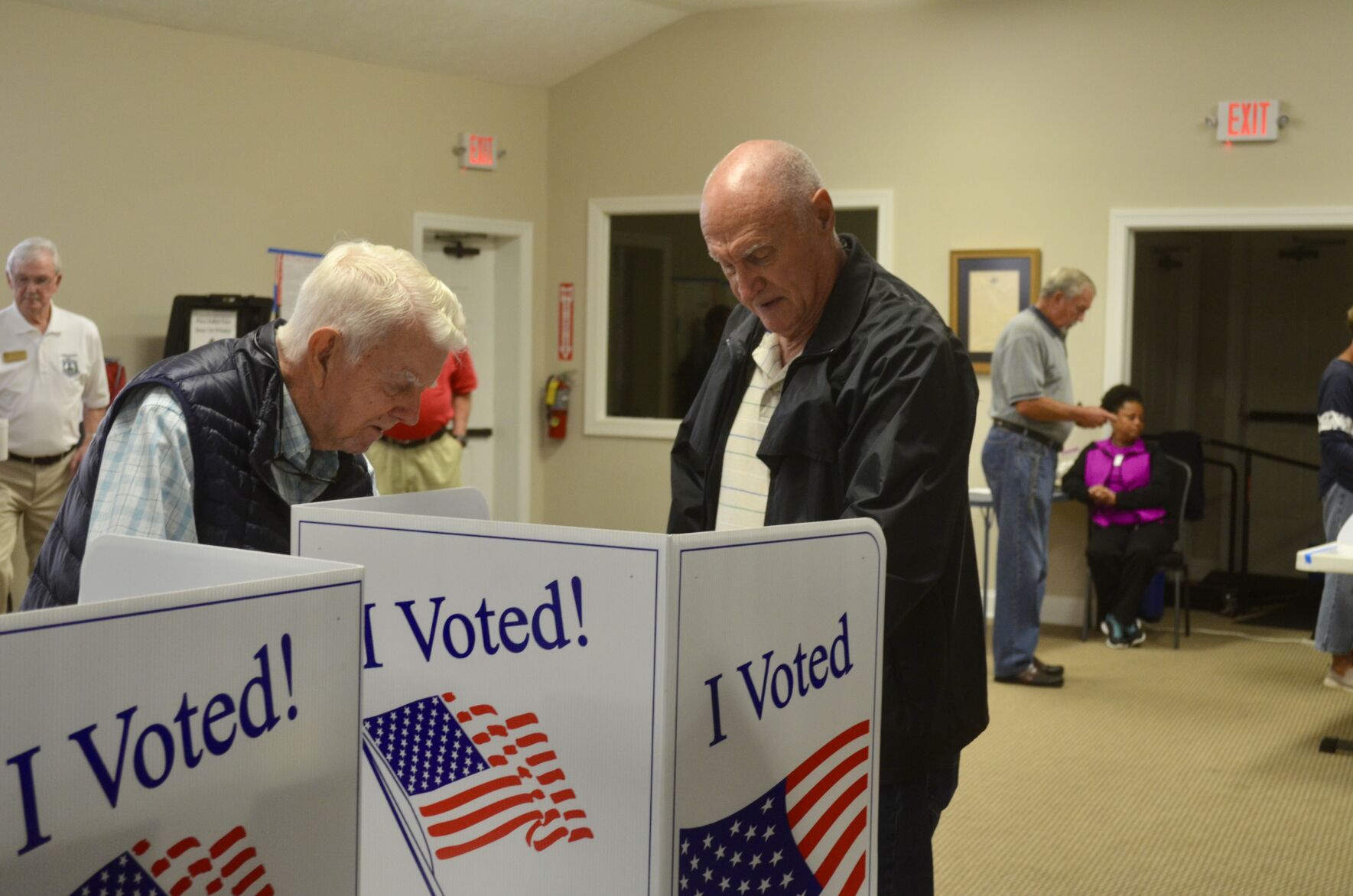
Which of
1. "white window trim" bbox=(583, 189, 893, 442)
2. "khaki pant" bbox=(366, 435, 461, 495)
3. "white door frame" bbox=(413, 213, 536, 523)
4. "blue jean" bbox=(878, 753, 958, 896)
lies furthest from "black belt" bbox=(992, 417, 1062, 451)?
"blue jean" bbox=(878, 753, 958, 896)

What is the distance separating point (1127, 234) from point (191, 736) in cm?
648

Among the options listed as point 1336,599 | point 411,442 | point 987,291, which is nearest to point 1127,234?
point 987,291

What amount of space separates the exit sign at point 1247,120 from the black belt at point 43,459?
17.9ft

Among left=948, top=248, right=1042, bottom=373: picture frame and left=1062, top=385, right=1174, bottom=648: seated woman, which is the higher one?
left=948, top=248, right=1042, bottom=373: picture frame

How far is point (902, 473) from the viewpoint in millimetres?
1532

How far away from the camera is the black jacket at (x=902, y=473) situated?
153 centimetres

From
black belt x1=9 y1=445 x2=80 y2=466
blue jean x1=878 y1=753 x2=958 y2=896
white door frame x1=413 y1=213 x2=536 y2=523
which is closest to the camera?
blue jean x1=878 y1=753 x2=958 y2=896

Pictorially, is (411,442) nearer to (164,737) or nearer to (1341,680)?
(1341,680)

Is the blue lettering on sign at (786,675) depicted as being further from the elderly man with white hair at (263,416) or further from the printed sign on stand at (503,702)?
the elderly man with white hair at (263,416)

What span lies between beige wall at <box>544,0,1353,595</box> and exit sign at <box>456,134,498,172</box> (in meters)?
0.50

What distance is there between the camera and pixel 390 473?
19.1ft

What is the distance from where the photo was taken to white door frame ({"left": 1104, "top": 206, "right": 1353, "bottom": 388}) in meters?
6.39

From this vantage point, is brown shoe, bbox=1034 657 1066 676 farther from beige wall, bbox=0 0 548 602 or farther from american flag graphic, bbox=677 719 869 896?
american flag graphic, bbox=677 719 869 896

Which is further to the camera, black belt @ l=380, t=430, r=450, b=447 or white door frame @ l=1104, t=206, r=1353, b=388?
white door frame @ l=1104, t=206, r=1353, b=388
